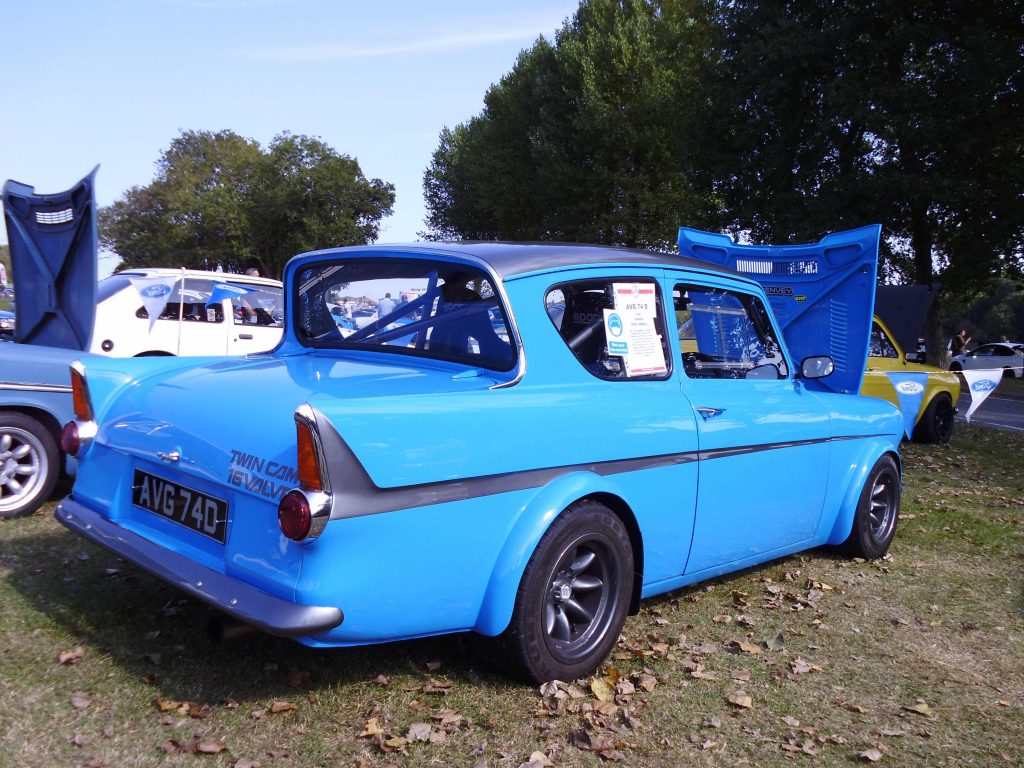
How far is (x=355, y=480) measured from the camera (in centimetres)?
281

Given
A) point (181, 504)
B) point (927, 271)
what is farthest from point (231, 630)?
point (927, 271)

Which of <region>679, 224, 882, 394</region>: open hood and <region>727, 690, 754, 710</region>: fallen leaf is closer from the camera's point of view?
<region>727, 690, 754, 710</region>: fallen leaf

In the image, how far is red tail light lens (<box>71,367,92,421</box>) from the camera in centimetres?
383

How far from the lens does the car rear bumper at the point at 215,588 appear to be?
2756 mm

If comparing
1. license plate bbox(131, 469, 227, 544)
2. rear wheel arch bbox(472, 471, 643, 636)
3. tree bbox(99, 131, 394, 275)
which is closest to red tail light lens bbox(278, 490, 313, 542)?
license plate bbox(131, 469, 227, 544)

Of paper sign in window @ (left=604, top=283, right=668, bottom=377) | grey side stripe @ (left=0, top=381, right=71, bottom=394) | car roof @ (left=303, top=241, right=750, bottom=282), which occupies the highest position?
car roof @ (left=303, top=241, right=750, bottom=282)

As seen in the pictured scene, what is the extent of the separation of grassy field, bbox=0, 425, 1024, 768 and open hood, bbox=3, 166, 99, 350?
2432 millimetres

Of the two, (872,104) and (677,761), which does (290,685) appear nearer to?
(677,761)

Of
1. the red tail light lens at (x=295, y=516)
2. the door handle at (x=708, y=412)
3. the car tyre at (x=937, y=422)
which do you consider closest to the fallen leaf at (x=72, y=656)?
the red tail light lens at (x=295, y=516)

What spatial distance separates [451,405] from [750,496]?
2.02 m

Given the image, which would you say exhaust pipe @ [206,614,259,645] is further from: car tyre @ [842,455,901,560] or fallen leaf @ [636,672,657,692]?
car tyre @ [842,455,901,560]

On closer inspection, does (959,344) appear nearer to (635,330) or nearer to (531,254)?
(635,330)

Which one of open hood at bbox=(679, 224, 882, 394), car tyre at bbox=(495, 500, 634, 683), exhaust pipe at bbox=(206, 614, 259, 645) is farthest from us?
open hood at bbox=(679, 224, 882, 394)

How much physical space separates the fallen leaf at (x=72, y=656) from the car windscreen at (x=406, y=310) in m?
1.74
